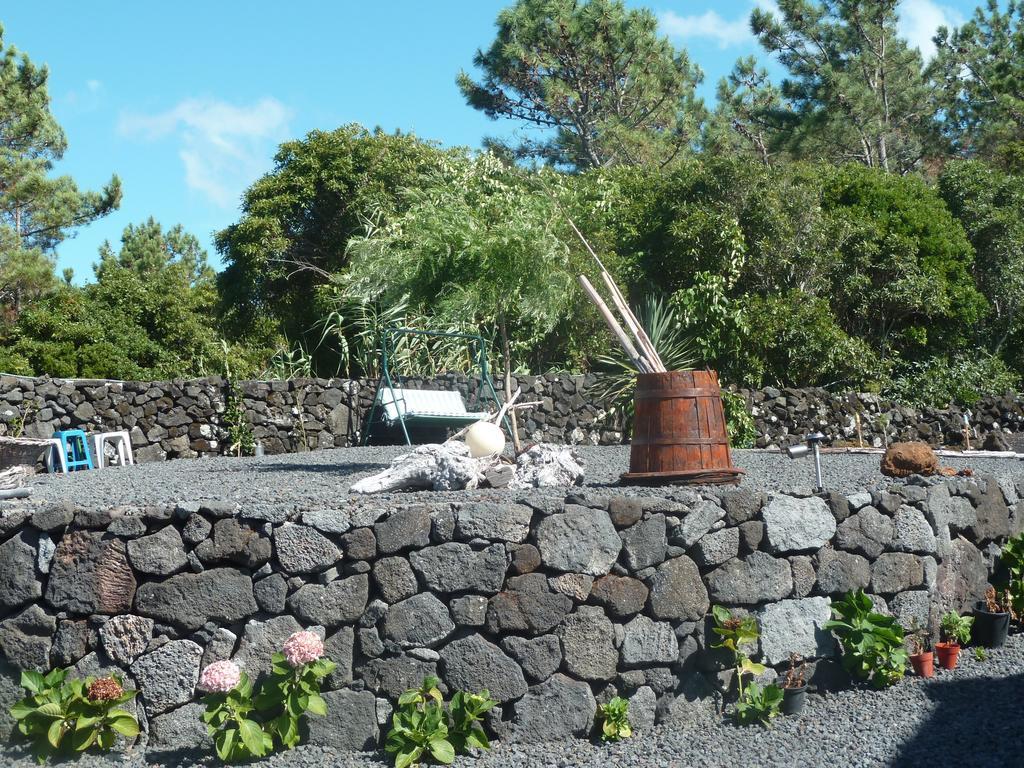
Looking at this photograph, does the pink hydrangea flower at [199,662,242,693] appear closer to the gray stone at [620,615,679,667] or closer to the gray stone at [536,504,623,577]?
the gray stone at [536,504,623,577]

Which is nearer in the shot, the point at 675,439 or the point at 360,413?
the point at 675,439

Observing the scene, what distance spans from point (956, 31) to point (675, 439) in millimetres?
22145

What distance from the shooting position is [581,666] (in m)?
4.31

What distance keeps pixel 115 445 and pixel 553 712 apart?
725 centimetres

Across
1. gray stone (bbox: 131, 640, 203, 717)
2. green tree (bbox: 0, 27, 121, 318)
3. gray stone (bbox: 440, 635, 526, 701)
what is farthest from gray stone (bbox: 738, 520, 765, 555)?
green tree (bbox: 0, 27, 121, 318)

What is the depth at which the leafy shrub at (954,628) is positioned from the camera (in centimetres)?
520

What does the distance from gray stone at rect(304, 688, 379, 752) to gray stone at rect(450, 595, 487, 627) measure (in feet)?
1.80

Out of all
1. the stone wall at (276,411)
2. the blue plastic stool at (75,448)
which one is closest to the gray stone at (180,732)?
the blue plastic stool at (75,448)

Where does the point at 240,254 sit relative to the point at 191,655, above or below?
above

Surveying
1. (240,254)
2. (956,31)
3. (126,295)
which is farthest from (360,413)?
(956,31)

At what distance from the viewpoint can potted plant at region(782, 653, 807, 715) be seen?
14.8 feet

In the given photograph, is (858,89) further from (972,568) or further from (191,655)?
(191,655)

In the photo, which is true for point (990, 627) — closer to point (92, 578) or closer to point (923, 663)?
point (923, 663)

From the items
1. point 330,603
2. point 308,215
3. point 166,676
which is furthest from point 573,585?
point 308,215
